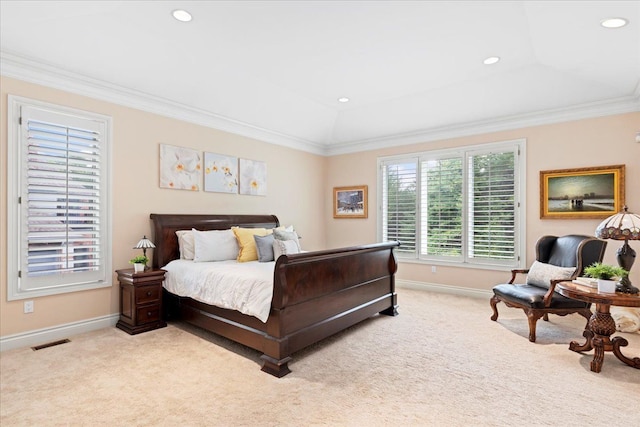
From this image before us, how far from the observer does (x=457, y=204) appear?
5.43 m

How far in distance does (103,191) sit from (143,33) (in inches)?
70.1

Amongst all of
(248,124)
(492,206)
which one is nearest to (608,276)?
(492,206)

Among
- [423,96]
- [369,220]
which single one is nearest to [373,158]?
[369,220]

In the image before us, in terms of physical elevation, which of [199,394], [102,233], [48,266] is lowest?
[199,394]

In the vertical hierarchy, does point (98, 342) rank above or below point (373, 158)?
below

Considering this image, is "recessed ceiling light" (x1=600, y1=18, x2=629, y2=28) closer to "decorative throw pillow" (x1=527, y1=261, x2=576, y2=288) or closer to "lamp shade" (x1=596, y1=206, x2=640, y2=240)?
"lamp shade" (x1=596, y1=206, x2=640, y2=240)

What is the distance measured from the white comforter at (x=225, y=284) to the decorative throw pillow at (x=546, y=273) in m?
3.05

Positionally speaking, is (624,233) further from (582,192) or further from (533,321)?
(582,192)

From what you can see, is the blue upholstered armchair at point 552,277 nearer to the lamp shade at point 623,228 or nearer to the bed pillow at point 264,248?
the lamp shade at point 623,228

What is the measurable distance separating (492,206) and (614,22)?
2747 mm

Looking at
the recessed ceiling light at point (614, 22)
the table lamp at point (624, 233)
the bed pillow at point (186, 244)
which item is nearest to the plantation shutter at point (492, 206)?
the table lamp at point (624, 233)

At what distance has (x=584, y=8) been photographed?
2.70 m

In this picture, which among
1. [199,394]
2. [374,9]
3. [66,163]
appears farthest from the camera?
[66,163]

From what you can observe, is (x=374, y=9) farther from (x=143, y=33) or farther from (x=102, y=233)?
(x=102, y=233)
